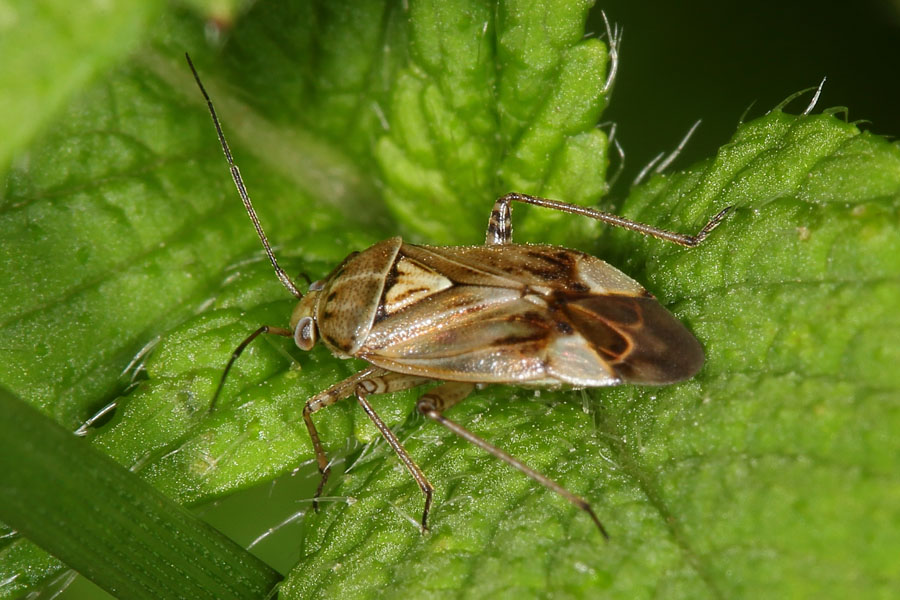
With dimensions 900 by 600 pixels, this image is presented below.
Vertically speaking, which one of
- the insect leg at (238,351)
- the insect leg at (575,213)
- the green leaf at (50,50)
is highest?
the green leaf at (50,50)

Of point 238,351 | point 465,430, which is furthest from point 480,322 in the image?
point 238,351

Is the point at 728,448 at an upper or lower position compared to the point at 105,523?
lower

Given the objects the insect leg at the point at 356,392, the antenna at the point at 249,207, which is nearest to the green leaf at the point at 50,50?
the insect leg at the point at 356,392

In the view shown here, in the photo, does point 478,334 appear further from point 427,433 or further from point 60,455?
point 60,455

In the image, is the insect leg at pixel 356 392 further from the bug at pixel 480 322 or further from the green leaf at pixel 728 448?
the green leaf at pixel 728 448

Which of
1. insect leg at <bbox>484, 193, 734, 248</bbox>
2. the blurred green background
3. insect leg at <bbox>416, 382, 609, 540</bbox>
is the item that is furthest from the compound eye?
the blurred green background

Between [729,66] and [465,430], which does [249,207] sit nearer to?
[465,430]

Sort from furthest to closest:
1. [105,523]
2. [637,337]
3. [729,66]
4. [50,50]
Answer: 1. [729,66]
2. [637,337]
3. [105,523]
4. [50,50]

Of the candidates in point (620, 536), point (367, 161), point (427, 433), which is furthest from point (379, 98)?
point (620, 536)
